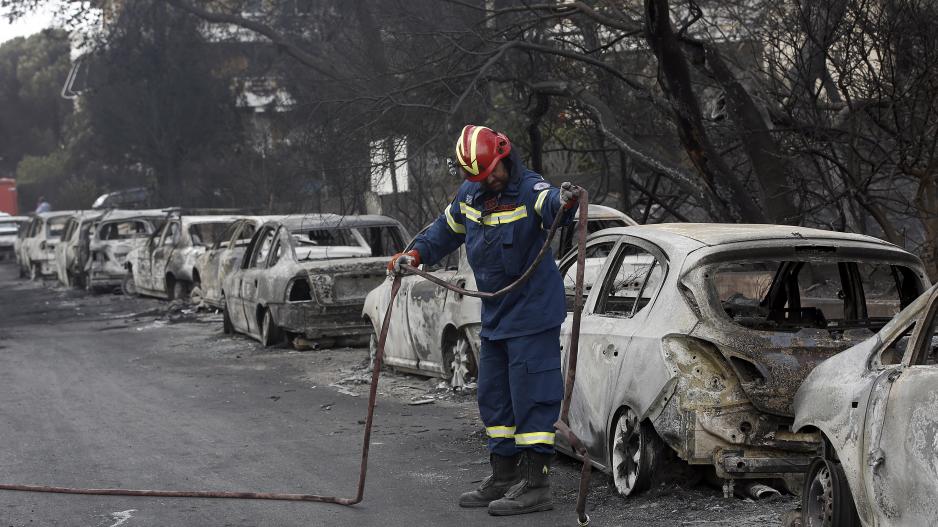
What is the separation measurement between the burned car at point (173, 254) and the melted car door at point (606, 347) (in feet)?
45.9

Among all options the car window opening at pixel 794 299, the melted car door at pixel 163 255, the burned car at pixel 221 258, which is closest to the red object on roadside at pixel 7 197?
the melted car door at pixel 163 255

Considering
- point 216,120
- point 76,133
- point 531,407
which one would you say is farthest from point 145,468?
Result: point 76,133

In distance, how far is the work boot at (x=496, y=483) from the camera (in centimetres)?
672

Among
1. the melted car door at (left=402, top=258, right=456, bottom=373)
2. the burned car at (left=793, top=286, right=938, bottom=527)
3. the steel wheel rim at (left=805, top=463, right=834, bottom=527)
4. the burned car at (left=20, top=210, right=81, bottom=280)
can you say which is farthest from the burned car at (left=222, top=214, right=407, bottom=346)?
the burned car at (left=20, top=210, right=81, bottom=280)

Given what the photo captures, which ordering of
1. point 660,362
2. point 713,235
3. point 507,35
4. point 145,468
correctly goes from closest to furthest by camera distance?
point 660,362 → point 713,235 → point 145,468 → point 507,35

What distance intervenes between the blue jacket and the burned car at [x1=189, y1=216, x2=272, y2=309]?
973cm

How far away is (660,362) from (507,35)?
10.7 metres

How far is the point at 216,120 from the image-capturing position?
39.2 m

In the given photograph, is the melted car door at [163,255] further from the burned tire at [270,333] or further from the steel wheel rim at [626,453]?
the steel wheel rim at [626,453]

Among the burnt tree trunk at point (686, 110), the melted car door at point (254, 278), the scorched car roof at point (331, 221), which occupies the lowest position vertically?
the melted car door at point (254, 278)

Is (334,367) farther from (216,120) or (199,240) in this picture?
(216,120)

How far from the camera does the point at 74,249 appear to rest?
94.1ft

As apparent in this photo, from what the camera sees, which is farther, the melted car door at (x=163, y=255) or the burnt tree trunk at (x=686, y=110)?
the melted car door at (x=163, y=255)

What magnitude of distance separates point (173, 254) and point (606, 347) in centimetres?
1661
